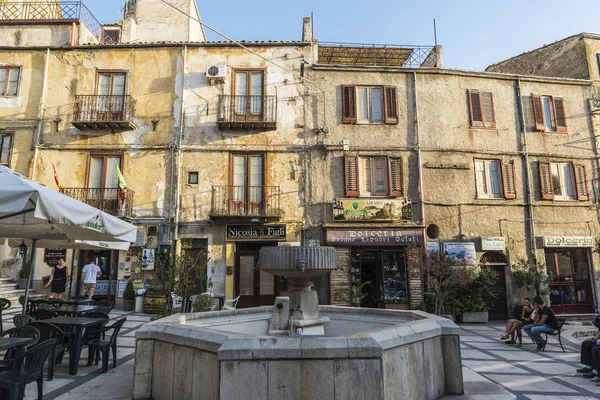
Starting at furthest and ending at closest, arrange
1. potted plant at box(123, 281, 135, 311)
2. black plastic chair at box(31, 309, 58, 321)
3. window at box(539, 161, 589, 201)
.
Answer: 1. window at box(539, 161, 589, 201)
2. potted plant at box(123, 281, 135, 311)
3. black plastic chair at box(31, 309, 58, 321)

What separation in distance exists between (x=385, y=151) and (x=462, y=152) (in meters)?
3.31

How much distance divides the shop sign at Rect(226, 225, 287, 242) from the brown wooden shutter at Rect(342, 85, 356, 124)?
524 cm

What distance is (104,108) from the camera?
16.5m

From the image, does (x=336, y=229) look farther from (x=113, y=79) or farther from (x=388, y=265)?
(x=113, y=79)

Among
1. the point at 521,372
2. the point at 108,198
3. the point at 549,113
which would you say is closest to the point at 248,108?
the point at 108,198

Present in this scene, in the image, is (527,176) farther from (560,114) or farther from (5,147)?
(5,147)

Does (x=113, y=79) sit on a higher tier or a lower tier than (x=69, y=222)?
higher

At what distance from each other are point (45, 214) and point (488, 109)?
17284 mm

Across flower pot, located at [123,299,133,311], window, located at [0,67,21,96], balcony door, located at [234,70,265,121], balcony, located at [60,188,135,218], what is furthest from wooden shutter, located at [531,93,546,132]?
window, located at [0,67,21,96]

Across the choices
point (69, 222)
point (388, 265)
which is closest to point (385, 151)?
point (388, 265)

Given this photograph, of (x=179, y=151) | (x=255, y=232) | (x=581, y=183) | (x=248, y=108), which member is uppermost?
(x=248, y=108)

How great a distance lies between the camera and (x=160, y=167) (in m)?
16.1

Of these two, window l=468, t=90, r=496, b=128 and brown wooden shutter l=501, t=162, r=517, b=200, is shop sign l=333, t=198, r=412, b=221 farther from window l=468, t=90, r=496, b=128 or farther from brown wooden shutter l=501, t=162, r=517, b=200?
window l=468, t=90, r=496, b=128

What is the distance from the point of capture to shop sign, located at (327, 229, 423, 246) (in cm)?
1538
